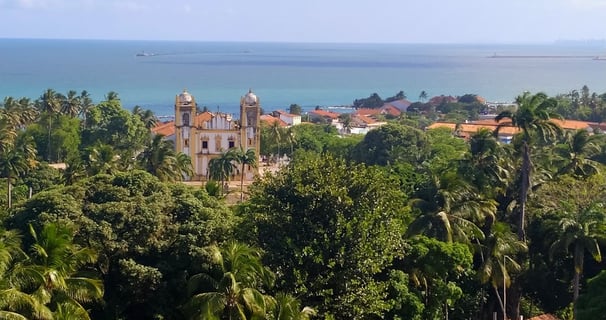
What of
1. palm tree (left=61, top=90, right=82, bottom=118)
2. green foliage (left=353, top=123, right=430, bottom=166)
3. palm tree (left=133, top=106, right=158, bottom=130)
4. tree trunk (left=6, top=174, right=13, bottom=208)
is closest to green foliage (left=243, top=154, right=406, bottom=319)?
tree trunk (left=6, top=174, right=13, bottom=208)

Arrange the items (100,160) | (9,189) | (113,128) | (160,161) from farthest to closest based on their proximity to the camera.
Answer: (113,128), (9,189), (160,161), (100,160)

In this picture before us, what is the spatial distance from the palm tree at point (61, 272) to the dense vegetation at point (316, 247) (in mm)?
30

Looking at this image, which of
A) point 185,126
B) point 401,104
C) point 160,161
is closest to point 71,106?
point 185,126

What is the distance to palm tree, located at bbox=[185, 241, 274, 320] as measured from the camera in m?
15.7

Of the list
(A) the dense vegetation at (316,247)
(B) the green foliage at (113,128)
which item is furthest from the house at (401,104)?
(A) the dense vegetation at (316,247)

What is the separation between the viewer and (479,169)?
27.8 metres

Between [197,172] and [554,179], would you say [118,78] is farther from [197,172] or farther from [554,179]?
[554,179]

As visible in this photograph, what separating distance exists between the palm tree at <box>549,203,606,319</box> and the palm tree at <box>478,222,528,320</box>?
1248mm

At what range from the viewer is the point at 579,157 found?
31938mm

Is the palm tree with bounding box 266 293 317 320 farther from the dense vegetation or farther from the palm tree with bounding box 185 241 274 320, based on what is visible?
the palm tree with bounding box 185 241 274 320

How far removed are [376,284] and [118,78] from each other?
7182 inches

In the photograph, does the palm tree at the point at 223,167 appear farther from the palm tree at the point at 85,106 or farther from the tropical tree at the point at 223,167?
the palm tree at the point at 85,106

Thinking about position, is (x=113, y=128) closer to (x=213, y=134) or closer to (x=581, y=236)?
(x=213, y=134)

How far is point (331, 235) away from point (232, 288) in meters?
3.67
